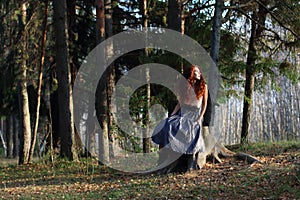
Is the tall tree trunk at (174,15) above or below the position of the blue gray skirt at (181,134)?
above

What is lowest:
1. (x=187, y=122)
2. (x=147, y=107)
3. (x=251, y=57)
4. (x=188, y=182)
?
(x=188, y=182)

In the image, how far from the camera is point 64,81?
35.8 ft

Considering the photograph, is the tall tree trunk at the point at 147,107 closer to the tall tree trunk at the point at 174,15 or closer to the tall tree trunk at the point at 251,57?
the tall tree trunk at the point at 174,15

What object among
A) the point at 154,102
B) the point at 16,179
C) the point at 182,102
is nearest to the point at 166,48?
the point at 154,102

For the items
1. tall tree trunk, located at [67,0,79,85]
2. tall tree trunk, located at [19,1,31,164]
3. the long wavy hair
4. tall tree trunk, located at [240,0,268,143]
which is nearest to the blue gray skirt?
the long wavy hair

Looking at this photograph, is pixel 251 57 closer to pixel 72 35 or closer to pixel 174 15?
pixel 174 15

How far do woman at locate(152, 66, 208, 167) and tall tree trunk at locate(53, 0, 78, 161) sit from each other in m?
3.89

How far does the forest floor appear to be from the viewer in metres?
5.95

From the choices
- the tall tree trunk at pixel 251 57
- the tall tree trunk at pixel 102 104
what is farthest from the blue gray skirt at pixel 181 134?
the tall tree trunk at pixel 102 104

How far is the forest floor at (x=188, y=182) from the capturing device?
234 inches

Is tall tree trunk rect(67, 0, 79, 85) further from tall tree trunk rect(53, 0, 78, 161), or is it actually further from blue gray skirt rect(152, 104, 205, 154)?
blue gray skirt rect(152, 104, 205, 154)

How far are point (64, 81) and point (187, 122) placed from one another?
14.6 feet

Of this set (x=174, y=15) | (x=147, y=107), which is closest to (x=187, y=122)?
(x=147, y=107)

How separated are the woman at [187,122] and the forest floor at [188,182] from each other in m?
0.49
